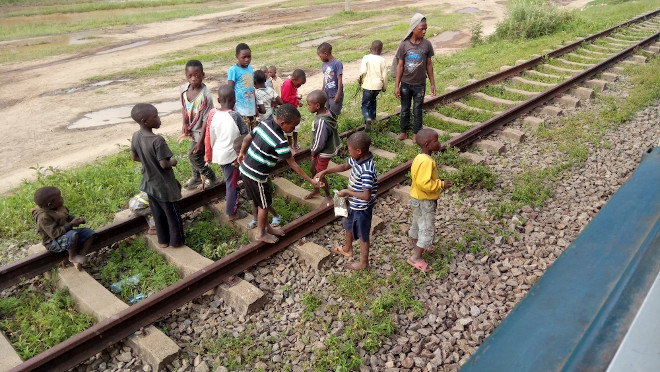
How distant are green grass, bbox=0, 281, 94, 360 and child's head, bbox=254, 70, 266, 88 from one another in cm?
354

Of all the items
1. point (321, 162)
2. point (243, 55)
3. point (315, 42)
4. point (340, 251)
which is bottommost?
point (340, 251)

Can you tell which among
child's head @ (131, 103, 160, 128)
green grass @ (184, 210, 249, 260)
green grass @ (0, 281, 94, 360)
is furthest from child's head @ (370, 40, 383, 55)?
green grass @ (0, 281, 94, 360)

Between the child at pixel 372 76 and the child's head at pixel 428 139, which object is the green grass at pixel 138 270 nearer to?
Result: the child's head at pixel 428 139

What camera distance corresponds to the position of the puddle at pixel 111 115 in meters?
10.4

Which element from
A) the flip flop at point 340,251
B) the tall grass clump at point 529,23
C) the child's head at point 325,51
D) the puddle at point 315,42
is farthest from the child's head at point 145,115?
the puddle at point 315,42

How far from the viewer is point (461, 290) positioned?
4.14m

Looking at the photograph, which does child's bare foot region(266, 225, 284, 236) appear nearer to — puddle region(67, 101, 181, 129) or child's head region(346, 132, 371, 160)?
child's head region(346, 132, 371, 160)

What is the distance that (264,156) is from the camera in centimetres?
444

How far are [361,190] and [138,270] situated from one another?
232 cm

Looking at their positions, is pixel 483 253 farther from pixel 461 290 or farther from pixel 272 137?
pixel 272 137

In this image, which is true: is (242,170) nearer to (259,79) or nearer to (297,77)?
(297,77)

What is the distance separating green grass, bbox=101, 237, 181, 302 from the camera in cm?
438

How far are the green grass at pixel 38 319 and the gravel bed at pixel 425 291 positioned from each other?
1.40ft

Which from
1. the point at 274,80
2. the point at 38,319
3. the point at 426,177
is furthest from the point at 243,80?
the point at 38,319
